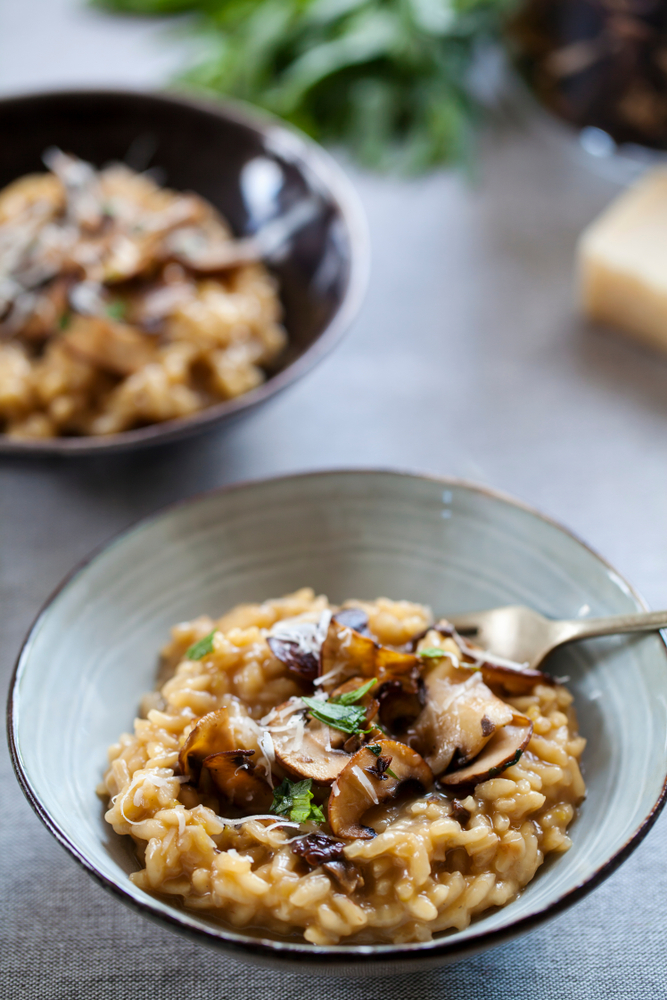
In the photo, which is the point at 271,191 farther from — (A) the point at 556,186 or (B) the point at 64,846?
(B) the point at 64,846

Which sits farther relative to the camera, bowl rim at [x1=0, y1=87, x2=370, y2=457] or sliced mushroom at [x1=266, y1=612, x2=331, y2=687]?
bowl rim at [x1=0, y1=87, x2=370, y2=457]

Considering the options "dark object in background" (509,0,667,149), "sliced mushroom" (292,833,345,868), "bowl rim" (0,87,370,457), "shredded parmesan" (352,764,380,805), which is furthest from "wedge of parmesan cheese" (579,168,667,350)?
"sliced mushroom" (292,833,345,868)

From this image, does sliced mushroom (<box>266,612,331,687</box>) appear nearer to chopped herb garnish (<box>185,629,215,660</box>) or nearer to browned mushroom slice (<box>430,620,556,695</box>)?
chopped herb garnish (<box>185,629,215,660</box>)

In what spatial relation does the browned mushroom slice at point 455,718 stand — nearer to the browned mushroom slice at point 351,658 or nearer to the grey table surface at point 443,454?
the browned mushroom slice at point 351,658

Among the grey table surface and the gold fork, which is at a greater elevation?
the gold fork

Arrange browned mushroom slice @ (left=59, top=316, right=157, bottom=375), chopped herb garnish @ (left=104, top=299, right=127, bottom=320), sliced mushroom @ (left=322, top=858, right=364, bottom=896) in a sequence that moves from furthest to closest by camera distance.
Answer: chopped herb garnish @ (left=104, top=299, right=127, bottom=320)
browned mushroom slice @ (left=59, top=316, right=157, bottom=375)
sliced mushroom @ (left=322, top=858, right=364, bottom=896)

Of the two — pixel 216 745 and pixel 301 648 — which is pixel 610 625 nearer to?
pixel 301 648

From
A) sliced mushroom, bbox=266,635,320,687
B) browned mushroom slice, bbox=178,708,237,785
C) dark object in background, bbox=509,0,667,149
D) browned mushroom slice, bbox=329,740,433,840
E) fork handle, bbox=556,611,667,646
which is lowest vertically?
browned mushroom slice, bbox=178,708,237,785
